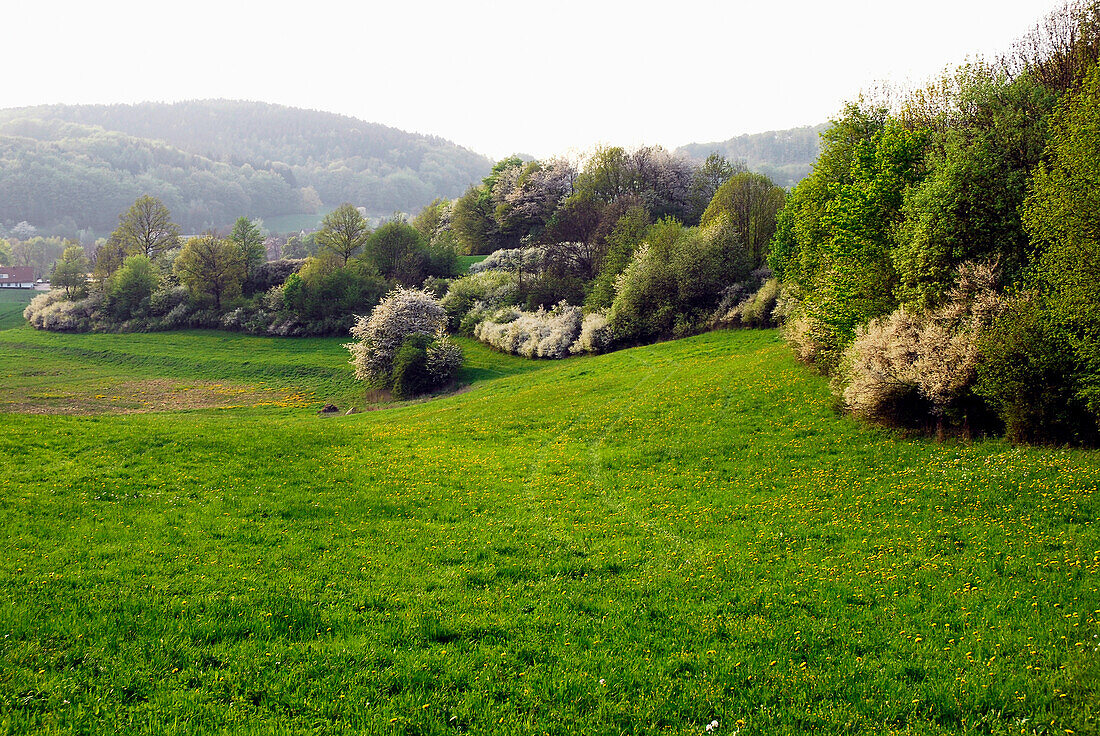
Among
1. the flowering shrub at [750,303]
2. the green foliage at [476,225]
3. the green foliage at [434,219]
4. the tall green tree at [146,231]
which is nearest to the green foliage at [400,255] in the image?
the green foliage at [476,225]

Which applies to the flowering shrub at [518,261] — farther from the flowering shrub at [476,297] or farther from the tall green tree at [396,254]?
the tall green tree at [396,254]

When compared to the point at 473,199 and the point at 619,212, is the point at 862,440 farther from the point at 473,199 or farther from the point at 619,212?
the point at 473,199

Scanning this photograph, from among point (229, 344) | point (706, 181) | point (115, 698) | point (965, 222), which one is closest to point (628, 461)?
point (965, 222)

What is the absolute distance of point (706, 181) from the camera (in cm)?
9150

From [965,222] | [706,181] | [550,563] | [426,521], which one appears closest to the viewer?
[550,563]

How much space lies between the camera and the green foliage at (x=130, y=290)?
79875 millimetres

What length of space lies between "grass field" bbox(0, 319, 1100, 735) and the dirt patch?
71.8ft

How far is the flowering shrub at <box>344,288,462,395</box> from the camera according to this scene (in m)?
48.9

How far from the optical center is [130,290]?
264 ft

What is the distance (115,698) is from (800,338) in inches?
1174

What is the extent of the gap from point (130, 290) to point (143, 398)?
42.2 m

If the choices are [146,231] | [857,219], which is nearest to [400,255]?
[146,231]

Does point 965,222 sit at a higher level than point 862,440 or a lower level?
higher

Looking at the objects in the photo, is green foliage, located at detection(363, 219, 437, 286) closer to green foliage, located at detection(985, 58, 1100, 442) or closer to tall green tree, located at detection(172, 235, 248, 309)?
tall green tree, located at detection(172, 235, 248, 309)
